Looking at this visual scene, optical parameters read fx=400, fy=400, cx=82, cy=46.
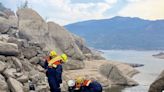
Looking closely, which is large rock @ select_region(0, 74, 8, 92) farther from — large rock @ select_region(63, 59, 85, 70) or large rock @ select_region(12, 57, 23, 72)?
large rock @ select_region(63, 59, 85, 70)

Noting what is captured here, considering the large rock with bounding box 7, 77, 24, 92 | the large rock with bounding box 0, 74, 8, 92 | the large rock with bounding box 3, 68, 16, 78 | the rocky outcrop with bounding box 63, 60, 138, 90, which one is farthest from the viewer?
the rocky outcrop with bounding box 63, 60, 138, 90

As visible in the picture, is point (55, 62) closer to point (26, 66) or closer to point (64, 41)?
Answer: point (26, 66)

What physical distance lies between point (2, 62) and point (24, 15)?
18.4 m

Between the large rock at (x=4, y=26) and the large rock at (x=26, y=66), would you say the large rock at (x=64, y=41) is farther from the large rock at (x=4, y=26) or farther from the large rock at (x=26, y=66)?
the large rock at (x=26, y=66)

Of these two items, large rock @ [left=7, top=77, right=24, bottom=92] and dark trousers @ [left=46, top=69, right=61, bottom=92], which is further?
large rock @ [left=7, top=77, right=24, bottom=92]

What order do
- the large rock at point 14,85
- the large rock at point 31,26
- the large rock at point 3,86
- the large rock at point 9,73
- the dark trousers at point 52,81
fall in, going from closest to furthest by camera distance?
the dark trousers at point 52,81 → the large rock at point 3,86 → the large rock at point 14,85 → the large rock at point 9,73 → the large rock at point 31,26

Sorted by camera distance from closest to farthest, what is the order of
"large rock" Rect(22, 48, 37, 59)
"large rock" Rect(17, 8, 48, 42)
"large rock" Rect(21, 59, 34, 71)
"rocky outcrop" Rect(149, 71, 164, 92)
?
"rocky outcrop" Rect(149, 71, 164, 92)
"large rock" Rect(21, 59, 34, 71)
"large rock" Rect(22, 48, 37, 59)
"large rock" Rect(17, 8, 48, 42)

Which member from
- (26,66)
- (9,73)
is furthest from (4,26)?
(9,73)

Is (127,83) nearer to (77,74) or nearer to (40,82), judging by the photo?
(77,74)

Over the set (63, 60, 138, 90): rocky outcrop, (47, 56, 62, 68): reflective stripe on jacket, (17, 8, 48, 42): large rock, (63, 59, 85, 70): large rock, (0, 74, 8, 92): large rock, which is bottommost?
(63, 60, 138, 90): rocky outcrop

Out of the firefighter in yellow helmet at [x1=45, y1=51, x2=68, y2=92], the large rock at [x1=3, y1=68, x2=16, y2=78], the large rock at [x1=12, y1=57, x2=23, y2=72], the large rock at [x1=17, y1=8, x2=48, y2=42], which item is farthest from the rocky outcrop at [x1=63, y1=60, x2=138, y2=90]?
the firefighter in yellow helmet at [x1=45, y1=51, x2=68, y2=92]

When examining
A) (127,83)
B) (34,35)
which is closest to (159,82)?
(127,83)

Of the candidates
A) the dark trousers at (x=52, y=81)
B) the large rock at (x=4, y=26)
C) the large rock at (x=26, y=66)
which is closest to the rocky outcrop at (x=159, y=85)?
the dark trousers at (x=52, y=81)

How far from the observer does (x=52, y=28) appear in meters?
48.4
